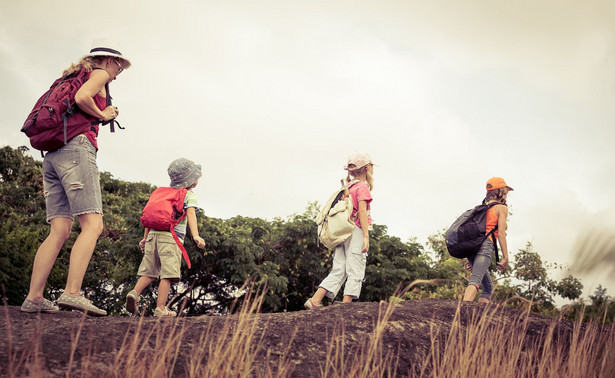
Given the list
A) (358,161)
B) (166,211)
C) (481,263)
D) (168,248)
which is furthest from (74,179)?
(481,263)

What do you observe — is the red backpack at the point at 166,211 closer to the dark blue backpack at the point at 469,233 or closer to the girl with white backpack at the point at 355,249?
the girl with white backpack at the point at 355,249

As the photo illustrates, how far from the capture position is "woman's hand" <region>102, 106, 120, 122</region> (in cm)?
490

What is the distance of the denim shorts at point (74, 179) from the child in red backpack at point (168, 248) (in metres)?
1.35

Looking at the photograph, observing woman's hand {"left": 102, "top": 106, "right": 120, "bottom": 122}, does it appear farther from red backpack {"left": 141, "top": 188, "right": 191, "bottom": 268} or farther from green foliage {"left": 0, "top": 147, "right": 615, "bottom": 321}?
green foliage {"left": 0, "top": 147, "right": 615, "bottom": 321}

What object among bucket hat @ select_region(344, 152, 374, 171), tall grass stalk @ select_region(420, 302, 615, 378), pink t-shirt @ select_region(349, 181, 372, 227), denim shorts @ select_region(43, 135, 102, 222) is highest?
bucket hat @ select_region(344, 152, 374, 171)

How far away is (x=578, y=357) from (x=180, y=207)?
14.1 ft

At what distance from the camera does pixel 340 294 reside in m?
10.9

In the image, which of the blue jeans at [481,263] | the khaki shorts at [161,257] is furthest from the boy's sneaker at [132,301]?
the blue jeans at [481,263]

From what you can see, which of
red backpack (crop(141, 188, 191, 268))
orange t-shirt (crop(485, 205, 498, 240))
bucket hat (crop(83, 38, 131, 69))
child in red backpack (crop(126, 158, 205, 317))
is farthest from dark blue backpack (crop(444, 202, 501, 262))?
bucket hat (crop(83, 38, 131, 69))

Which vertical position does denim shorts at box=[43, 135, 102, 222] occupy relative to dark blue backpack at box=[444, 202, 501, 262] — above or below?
below

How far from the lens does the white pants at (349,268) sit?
623cm

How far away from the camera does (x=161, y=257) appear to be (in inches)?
238

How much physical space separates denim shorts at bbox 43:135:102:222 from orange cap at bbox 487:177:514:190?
16.0 ft

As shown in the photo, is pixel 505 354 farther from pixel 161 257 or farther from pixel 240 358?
pixel 161 257
